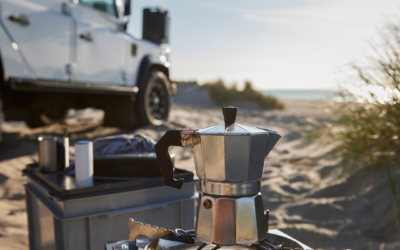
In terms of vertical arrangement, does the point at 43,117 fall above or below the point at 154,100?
below

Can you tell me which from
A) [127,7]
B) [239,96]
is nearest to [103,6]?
[127,7]

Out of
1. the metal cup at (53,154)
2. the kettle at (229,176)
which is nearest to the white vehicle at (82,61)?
the metal cup at (53,154)

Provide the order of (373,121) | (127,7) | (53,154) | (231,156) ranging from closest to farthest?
(231,156) < (53,154) < (373,121) < (127,7)

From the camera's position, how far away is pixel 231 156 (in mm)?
796

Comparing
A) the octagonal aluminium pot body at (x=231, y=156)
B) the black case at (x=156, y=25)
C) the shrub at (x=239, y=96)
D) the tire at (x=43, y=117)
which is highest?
the black case at (x=156, y=25)

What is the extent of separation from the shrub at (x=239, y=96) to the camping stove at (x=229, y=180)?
15050 mm

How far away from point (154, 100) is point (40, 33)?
2.46m

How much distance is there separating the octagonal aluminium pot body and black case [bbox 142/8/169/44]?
507 centimetres

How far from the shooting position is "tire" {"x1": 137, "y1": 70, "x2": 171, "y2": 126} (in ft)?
17.4

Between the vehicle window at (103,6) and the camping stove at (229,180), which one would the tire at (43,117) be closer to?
the vehicle window at (103,6)

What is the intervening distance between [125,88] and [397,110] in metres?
3.69

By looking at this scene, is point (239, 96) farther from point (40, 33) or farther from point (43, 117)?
point (40, 33)

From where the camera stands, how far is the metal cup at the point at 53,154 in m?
1.61

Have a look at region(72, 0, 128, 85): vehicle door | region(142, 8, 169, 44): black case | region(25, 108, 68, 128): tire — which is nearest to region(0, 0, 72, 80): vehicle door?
region(72, 0, 128, 85): vehicle door
